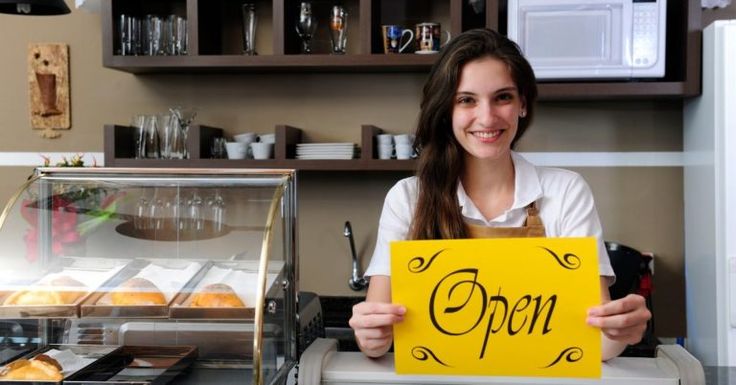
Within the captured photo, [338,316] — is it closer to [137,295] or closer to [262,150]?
[262,150]

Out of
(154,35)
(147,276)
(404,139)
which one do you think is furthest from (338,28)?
(147,276)

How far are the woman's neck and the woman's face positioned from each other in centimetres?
14

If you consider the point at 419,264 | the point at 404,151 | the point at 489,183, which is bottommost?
the point at 419,264

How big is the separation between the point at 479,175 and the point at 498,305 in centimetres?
66

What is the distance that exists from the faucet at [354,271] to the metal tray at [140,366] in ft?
5.94

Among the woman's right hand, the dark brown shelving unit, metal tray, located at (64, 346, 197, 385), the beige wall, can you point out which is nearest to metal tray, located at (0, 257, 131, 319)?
metal tray, located at (64, 346, 197, 385)

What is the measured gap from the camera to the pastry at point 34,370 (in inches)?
52.5

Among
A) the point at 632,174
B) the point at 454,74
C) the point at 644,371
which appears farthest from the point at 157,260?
the point at 632,174

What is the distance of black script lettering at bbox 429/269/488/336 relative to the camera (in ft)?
3.86

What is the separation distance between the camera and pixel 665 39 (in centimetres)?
290

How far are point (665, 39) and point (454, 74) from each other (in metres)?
1.62

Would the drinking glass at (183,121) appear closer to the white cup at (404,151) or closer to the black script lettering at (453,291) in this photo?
the white cup at (404,151)

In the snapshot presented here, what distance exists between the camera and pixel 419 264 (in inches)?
46.6

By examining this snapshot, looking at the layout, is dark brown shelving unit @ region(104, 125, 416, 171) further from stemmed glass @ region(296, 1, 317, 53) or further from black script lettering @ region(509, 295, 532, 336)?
black script lettering @ region(509, 295, 532, 336)
